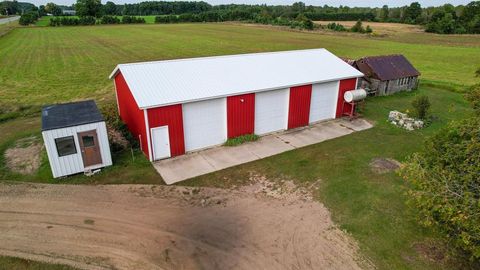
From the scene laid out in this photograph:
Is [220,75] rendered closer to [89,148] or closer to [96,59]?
[89,148]

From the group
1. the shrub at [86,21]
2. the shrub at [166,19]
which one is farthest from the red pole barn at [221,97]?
the shrub at [166,19]

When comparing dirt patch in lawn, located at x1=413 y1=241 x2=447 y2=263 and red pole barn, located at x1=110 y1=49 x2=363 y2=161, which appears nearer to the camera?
dirt patch in lawn, located at x1=413 y1=241 x2=447 y2=263

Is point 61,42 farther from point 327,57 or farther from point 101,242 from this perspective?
point 101,242

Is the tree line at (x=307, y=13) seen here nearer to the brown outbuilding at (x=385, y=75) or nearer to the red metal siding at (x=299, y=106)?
the brown outbuilding at (x=385, y=75)

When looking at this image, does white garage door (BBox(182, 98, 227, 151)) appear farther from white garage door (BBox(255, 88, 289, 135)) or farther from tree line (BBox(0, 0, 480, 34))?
tree line (BBox(0, 0, 480, 34))

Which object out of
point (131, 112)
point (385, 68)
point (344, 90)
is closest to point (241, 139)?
point (131, 112)

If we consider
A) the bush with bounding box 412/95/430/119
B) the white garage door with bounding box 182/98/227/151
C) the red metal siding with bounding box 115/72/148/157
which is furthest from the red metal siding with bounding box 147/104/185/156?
the bush with bounding box 412/95/430/119
